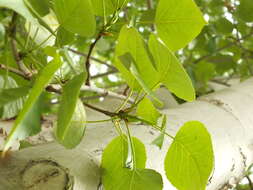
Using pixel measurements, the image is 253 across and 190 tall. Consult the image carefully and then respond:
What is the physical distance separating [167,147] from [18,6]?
315 millimetres

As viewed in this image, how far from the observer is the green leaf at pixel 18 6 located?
0.95ft

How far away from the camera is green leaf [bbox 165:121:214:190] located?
42 centimetres

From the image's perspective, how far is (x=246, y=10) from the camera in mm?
809

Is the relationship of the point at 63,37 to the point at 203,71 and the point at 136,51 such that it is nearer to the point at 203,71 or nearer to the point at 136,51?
the point at 136,51

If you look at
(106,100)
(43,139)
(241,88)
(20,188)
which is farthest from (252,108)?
(20,188)

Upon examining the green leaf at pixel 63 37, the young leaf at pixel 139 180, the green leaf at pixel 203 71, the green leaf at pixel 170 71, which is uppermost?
the green leaf at pixel 63 37

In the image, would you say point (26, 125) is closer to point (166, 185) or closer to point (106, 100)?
point (166, 185)

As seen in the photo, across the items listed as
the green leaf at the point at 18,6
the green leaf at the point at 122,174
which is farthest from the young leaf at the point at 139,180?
the green leaf at the point at 18,6

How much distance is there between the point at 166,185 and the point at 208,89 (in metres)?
0.63

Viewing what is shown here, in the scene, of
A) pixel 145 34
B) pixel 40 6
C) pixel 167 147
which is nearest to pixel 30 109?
pixel 40 6

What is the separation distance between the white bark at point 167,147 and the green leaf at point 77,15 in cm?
14

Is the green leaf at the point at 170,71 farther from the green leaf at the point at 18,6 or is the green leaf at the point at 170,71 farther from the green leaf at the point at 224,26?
the green leaf at the point at 224,26

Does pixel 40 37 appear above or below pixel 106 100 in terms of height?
above

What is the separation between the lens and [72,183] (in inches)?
14.9
